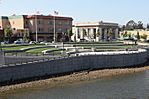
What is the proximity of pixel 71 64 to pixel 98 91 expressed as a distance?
53.2 ft

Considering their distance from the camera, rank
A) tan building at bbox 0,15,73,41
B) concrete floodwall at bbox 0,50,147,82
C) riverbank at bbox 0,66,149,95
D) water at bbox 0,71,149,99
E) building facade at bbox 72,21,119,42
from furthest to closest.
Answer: building facade at bbox 72,21,119,42, tan building at bbox 0,15,73,41, concrete floodwall at bbox 0,50,147,82, riverbank at bbox 0,66,149,95, water at bbox 0,71,149,99

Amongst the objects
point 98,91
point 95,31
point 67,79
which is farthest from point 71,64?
point 95,31

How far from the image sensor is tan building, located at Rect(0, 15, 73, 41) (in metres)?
140

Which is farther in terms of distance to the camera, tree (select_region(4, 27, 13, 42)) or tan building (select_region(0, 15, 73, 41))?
tan building (select_region(0, 15, 73, 41))

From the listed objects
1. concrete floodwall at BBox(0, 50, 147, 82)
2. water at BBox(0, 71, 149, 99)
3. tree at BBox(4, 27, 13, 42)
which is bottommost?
water at BBox(0, 71, 149, 99)

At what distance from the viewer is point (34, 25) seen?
14138 centimetres

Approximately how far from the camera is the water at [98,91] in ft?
151

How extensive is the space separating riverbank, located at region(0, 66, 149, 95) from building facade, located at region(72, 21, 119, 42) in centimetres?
8860

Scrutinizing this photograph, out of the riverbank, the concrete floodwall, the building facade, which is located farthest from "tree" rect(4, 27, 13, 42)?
the riverbank

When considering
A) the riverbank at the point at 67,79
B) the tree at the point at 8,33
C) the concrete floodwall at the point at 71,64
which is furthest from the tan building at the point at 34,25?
the riverbank at the point at 67,79

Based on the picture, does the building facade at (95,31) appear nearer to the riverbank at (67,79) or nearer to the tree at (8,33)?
the tree at (8,33)

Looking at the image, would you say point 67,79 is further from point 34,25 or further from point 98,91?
point 34,25

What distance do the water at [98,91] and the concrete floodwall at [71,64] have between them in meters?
4.97

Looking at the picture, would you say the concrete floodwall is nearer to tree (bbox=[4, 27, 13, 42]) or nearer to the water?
the water
